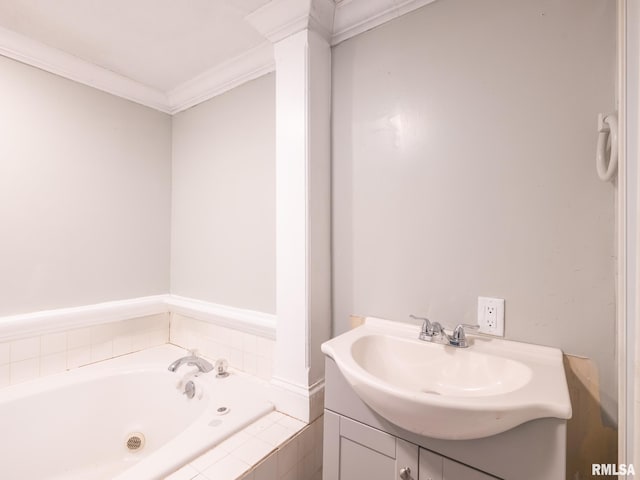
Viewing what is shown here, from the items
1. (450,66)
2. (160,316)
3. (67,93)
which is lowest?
(160,316)

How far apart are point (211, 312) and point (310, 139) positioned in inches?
49.3

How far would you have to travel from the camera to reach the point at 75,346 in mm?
1803

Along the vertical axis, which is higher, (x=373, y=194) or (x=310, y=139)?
(x=310, y=139)

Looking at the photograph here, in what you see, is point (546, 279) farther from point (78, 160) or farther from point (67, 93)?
point (67, 93)

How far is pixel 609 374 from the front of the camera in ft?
3.00

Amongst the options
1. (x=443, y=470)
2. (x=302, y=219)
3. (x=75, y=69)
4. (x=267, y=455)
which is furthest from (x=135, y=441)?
(x=75, y=69)

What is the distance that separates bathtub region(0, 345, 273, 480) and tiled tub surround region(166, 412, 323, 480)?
2.5 inches

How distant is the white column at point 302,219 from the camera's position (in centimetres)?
138

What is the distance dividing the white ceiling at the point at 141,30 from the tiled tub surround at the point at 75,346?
161cm

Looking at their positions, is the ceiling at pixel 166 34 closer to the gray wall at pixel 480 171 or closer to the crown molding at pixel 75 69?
the crown molding at pixel 75 69

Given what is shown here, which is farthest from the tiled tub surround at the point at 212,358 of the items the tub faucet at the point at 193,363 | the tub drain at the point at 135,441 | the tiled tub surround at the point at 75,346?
the tub drain at the point at 135,441

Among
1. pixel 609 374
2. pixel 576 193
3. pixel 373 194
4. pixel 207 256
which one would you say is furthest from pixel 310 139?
pixel 609 374

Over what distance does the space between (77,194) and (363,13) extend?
187 centimetres

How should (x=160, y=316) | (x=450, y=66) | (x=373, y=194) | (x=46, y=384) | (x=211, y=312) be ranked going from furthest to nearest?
(x=160, y=316), (x=211, y=312), (x=46, y=384), (x=373, y=194), (x=450, y=66)
